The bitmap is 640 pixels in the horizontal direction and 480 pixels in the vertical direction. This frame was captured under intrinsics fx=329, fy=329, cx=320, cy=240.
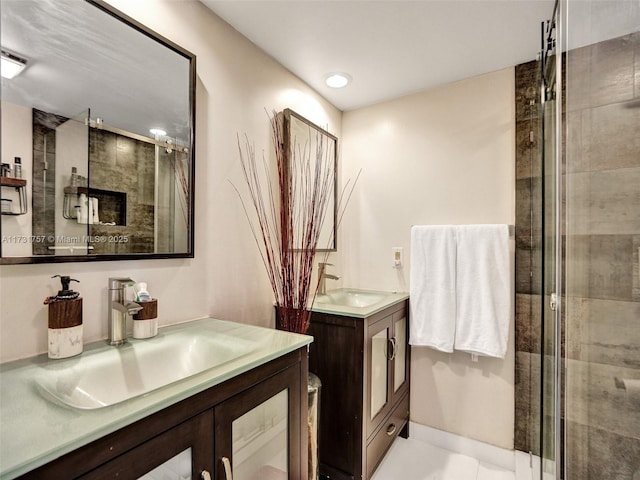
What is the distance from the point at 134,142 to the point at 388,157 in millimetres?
1628

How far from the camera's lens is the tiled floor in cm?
177

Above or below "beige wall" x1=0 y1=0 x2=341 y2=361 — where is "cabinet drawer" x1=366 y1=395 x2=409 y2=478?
below

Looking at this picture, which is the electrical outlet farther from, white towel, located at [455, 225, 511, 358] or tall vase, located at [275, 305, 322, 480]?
tall vase, located at [275, 305, 322, 480]

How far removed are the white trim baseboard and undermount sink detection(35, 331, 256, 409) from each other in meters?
1.63

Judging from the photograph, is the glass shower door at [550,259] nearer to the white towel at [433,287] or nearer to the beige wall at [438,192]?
the beige wall at [438,192]

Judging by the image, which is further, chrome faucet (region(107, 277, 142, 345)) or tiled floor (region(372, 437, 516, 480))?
tiled floor (region(372, 437, 516, 480))

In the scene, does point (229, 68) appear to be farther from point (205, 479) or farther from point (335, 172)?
point (205, 479)

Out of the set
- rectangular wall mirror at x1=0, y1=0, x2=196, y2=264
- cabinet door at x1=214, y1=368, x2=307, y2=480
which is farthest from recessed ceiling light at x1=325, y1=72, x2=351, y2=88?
cabinet door at x1=214, y1=368, x2=307, y2=480

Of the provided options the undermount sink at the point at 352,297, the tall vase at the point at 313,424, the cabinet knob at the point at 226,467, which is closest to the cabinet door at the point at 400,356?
the undermount sink at the point at 352,297

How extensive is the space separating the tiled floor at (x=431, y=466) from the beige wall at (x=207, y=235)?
42.4 inches

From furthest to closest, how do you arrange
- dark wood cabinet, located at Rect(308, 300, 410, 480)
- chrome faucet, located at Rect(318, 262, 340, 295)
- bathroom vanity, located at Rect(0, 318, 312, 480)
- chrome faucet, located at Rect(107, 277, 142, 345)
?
chrome faucet, located at Rect(318, 262, 340, 295)
dark wood cabinet, located at Rect(308, 300, 410, 480)
chrome faucet, located at Rect(107, 277, 142, 345)
bathroom vanity, located at Rect(0, 318, 312, 480)

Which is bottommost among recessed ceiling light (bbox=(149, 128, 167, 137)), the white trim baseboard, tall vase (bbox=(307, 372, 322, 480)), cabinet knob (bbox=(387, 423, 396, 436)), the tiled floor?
the tiled floor

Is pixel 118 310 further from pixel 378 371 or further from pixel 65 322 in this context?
pixel 378 371

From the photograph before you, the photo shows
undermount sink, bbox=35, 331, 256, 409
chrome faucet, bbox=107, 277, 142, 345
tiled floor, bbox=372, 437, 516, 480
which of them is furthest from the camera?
tiled floor, bbox=372, 437, 516, 480
